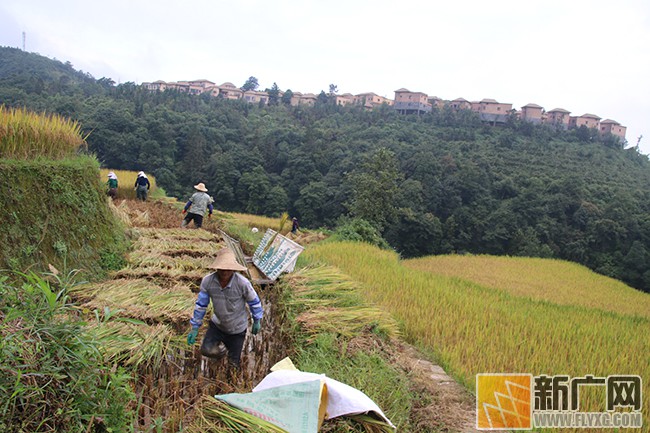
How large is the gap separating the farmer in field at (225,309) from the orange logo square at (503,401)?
1990 millimetres

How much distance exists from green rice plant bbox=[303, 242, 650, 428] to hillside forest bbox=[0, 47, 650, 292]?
6.48 meters

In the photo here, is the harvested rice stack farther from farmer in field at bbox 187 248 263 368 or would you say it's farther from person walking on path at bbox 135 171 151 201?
person walking on path at bbox 135 171 151 201

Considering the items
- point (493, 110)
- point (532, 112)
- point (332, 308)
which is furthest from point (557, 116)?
point (332, 308)

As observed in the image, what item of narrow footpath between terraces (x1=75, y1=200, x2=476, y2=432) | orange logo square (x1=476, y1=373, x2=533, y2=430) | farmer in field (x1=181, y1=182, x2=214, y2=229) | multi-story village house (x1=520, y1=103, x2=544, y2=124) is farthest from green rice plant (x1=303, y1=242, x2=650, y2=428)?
multi-story village house (x1=520, y1=103, x2=544, y2=124)

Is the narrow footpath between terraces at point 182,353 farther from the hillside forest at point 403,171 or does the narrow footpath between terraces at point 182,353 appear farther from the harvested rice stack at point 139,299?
the hillside forest at point 403,171

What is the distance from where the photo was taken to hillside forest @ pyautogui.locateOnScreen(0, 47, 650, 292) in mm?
26609

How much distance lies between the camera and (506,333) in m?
4.60

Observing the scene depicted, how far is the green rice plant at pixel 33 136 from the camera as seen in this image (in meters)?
5.04

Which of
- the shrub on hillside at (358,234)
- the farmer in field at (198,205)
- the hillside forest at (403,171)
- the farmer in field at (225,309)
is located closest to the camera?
the farmer in field at (225,309)

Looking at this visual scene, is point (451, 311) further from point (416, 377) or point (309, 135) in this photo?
point (309, 135)

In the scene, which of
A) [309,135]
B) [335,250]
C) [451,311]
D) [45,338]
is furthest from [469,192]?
[45,338]

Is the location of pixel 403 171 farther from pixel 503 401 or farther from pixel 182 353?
pixel 182 353

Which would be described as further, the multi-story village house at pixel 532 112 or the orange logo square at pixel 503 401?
the multi-story village house at pixel 532 112

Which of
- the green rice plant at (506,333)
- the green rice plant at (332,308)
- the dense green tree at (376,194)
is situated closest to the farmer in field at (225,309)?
the green rice plant at (332,308)
